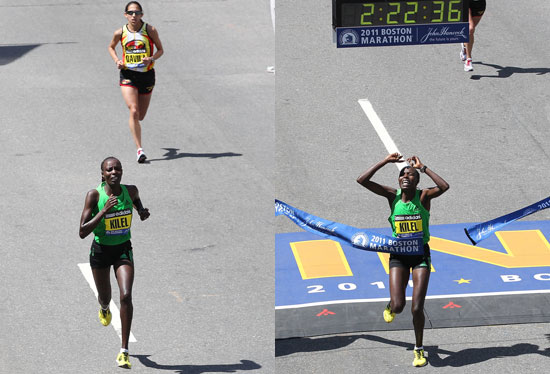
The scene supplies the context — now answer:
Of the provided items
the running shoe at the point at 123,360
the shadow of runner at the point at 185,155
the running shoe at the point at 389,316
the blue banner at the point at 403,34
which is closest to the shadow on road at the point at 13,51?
the shadow of runner at the point at 185,155

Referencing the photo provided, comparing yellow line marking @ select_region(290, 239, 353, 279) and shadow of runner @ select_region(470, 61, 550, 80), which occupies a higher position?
Answer: yellow line marking @ select_region(290, 239, 353, 279)

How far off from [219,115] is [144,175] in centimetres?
290

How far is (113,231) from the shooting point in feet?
31.7

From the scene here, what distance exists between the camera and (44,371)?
9742 mm

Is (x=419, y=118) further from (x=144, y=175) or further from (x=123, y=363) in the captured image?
(x=123, y=363)

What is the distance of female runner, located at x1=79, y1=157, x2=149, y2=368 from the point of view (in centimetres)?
946

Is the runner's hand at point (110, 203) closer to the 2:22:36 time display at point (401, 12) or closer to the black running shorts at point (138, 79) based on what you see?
the 2:22:36 time display at point (401, 12)

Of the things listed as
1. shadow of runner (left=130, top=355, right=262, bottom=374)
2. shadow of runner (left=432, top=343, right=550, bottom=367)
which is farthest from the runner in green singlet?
shadow of runner (left=130, top=355, right=262, bottom=374)

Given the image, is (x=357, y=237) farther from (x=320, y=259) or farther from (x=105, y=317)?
(x=105, y=317)

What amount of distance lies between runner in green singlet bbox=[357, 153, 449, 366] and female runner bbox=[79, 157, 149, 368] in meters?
2.49

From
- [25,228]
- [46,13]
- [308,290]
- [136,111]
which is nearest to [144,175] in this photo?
[136,111]

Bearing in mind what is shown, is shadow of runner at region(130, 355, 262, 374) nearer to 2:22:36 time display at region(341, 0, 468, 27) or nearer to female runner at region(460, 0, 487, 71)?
2:22:36 time display at region(341, 0, 468, 27)

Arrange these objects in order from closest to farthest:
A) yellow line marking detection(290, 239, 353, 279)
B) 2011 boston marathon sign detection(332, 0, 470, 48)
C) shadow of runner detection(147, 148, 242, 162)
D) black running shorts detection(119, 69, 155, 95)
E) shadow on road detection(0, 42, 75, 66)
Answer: yellow line marking detection(290, 239, 353, 279), 2011 boston marathon sign detection(332, 0, 470, 48), black running shorts detection(119, 69, 155, 95), shadow of runner detection(147, 148, 242, 162), shadow on road detection(0, 42, 75, 66)

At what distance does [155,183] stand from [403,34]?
4.08 metres
